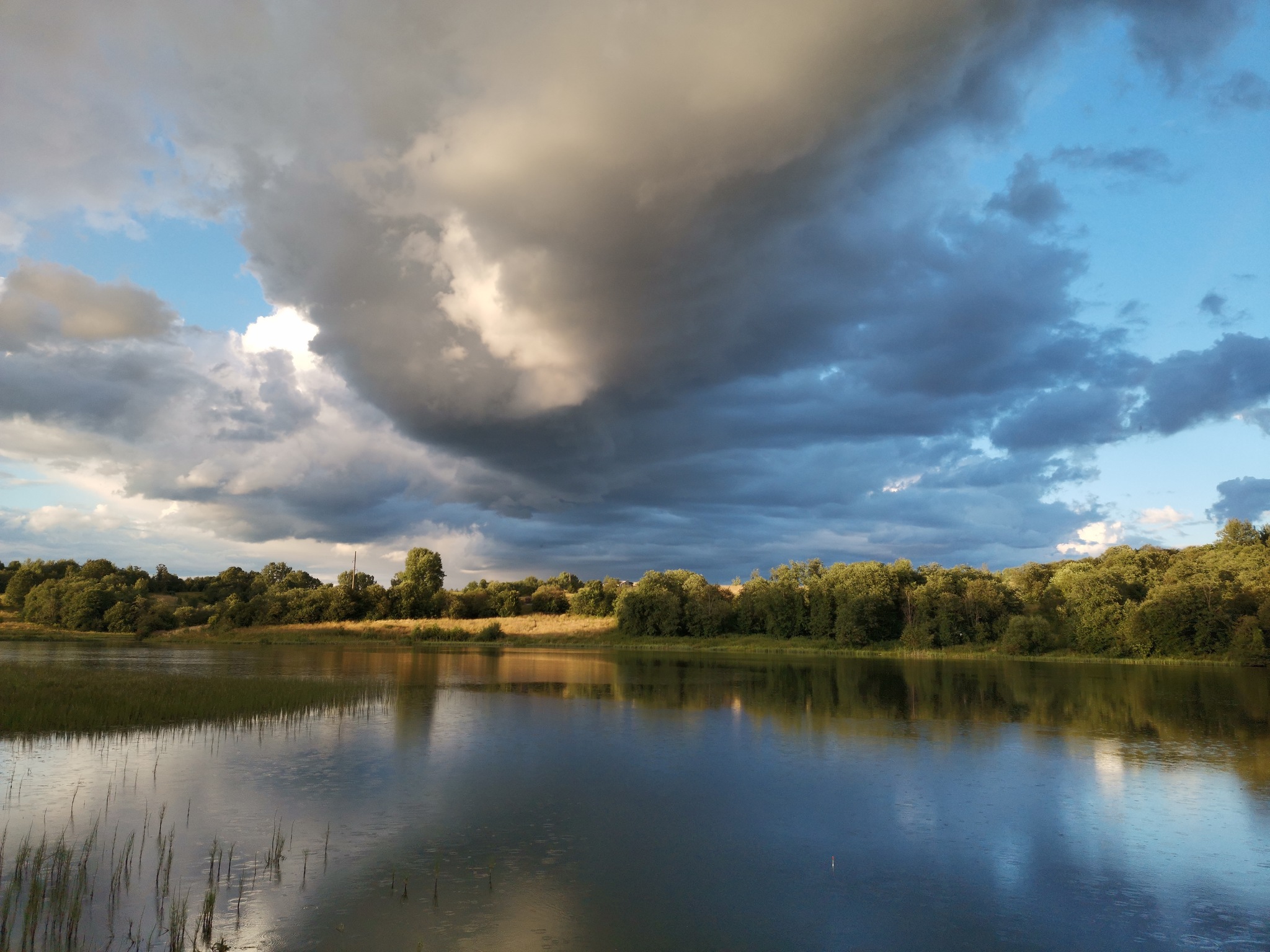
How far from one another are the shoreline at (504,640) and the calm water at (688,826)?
212 feet

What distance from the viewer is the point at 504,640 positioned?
113125mm

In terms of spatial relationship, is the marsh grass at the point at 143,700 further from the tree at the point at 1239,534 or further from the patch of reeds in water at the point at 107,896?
the tree at the point at 1239,534

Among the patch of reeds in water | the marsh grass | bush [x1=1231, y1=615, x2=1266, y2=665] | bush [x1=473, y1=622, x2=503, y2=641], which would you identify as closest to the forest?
bush [x1=1231, y1=615, x2=1266, y2=665]

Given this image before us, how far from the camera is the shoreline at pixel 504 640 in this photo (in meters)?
99.2

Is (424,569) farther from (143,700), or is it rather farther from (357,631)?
(143,700)

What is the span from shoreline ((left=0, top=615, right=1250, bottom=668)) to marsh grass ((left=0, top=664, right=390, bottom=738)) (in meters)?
63.3

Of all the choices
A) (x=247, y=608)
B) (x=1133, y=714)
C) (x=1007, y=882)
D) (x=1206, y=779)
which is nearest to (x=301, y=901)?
(x=1007, y=882)

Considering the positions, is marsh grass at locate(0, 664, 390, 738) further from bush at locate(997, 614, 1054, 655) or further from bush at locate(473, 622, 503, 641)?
bush at locate(997, 614, 1054, 655)

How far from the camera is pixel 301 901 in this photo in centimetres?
1198

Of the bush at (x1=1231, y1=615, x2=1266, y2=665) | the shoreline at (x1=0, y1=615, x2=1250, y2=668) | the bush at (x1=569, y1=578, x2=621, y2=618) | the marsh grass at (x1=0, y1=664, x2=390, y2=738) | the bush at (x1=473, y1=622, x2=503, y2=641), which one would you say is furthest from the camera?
the bush at (x1=569, y1=578, x2=621, y2=618)

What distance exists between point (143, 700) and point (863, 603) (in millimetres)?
88861

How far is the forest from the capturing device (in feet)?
271

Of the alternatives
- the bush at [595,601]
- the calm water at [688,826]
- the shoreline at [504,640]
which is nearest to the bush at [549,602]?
the bush at [595,601]

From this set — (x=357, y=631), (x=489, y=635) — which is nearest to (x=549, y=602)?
(x=489, y=635)
